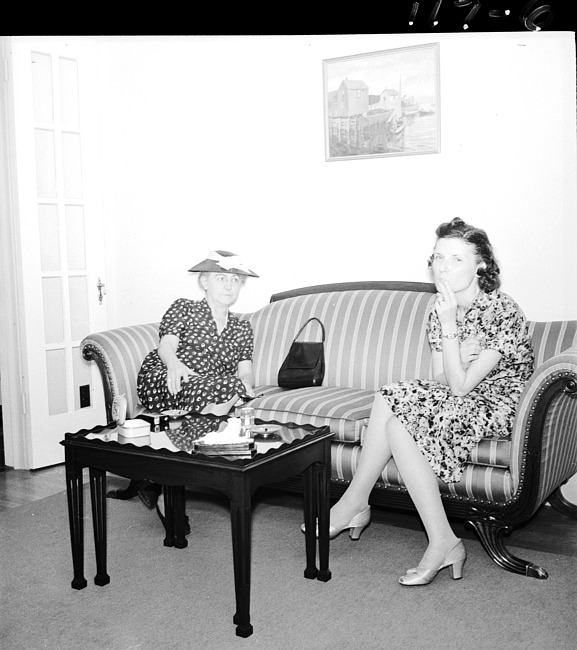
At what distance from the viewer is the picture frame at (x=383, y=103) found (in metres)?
3.73

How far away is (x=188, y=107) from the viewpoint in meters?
4.52

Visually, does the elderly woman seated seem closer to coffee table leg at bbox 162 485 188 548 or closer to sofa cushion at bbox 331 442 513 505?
coffee table leg at bbox 162 485 188 548

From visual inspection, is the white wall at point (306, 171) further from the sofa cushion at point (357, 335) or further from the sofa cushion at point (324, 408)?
the sofa cushion at point (324, 408)

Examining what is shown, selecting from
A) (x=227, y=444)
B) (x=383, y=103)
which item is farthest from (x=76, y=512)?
(x=383, y=103)

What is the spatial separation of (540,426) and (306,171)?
2.12m

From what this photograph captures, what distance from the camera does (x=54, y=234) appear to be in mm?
4352

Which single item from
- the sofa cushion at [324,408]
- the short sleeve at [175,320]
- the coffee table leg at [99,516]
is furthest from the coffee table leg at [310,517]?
the short sleeve at [175,320]

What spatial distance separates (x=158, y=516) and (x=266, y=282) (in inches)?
61.7

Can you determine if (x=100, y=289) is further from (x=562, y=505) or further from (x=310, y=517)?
(x=562, y=505)

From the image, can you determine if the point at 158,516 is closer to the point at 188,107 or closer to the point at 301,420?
the point at 301,420

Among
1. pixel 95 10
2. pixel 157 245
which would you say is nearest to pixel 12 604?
pixel 95 10

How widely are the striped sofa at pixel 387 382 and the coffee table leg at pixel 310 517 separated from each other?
47cm

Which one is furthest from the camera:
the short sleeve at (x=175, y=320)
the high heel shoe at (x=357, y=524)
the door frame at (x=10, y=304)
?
the door frame at (x=10, y=304)

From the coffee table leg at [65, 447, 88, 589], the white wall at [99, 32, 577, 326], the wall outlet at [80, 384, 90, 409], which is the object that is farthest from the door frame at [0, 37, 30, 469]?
the coffee table leg at [65, 447, 88, 589]
